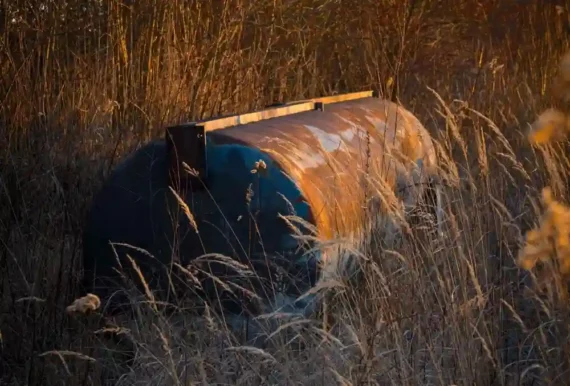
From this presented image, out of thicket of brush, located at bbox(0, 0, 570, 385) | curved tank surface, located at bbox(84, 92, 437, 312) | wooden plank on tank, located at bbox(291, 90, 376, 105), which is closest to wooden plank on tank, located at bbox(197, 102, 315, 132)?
curved tank surface, located at bbox(84, 92, 437, 312)

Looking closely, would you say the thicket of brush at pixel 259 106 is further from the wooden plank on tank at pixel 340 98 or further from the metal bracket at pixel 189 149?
the metal bracket at pixel 189 149

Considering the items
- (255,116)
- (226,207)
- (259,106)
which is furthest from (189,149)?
(259,106)

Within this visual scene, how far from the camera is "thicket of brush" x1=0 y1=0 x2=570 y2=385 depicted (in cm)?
288

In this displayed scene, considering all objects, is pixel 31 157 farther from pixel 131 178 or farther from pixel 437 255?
pixel 437 255

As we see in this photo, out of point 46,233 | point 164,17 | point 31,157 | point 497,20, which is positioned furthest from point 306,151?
point 497,20

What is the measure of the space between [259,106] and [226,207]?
3.22 meters

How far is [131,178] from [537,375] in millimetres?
1602

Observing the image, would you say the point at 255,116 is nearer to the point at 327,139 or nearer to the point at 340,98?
the point at 327,139

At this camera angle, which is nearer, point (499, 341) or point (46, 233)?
point (499, 341)

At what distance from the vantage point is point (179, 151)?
3.49 meters

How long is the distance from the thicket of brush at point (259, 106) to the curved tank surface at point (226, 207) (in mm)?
189

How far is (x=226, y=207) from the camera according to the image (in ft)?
11.5

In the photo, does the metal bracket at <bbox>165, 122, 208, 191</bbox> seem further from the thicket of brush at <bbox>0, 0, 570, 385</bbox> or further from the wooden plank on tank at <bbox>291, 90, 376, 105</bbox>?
the wooden plank on tank at <bbox>291, 90, 376, 105</bbox>

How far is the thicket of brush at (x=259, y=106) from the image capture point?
2.88m
